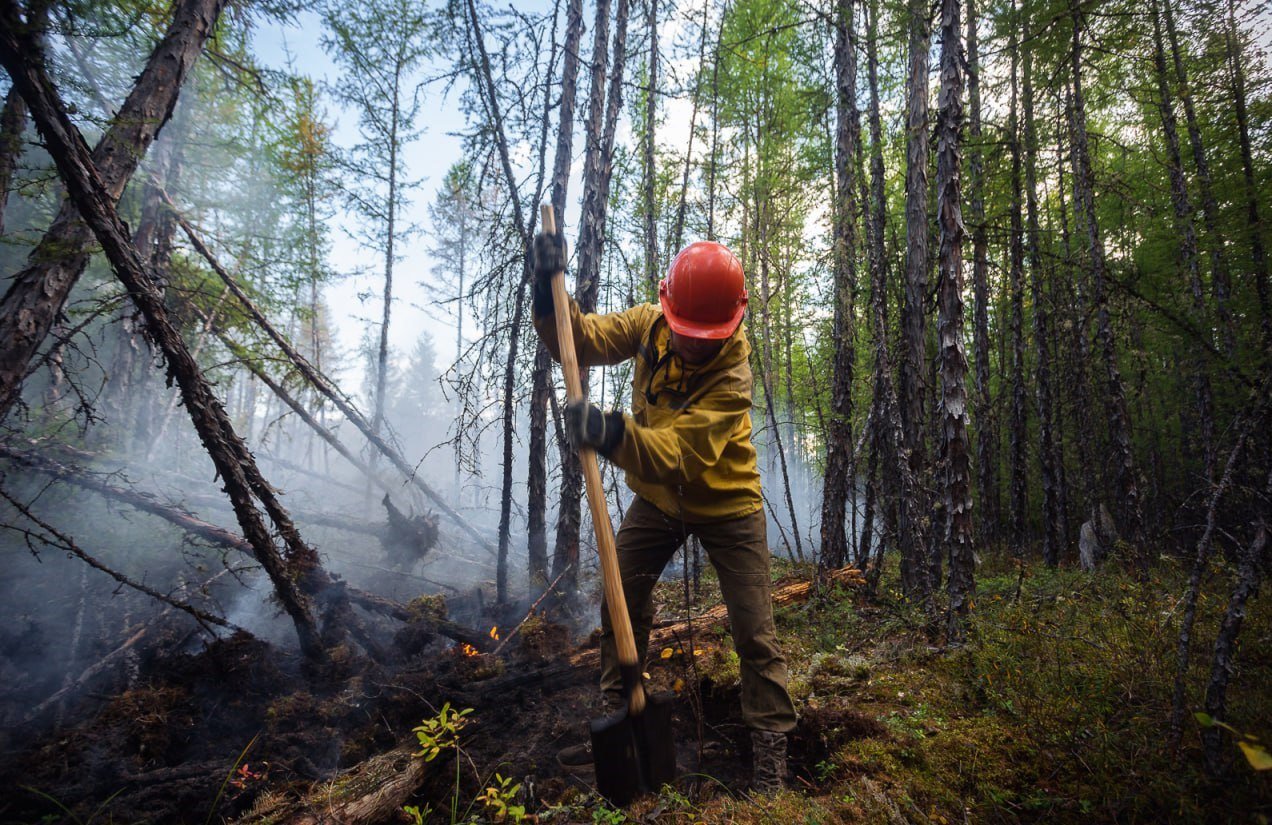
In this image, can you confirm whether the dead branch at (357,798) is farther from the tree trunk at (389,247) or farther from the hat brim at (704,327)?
the tree trunk at (389,247)

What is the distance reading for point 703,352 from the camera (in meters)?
2.92

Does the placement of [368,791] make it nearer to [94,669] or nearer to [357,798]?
[357,798]

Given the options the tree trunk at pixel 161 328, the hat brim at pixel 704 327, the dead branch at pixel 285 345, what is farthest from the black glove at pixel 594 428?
the dead branch at pixel 285 345

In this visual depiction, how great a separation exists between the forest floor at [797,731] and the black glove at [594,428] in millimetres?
1585

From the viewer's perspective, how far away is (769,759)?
2.70m

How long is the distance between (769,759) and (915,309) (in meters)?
4.42

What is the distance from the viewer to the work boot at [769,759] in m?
2.66

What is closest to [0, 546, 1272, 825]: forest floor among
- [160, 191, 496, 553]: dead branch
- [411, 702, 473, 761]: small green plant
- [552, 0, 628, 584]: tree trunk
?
[411, 702, 473, 761]: small green plant

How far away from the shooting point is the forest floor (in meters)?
2.03

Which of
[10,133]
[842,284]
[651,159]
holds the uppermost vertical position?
[651,159]

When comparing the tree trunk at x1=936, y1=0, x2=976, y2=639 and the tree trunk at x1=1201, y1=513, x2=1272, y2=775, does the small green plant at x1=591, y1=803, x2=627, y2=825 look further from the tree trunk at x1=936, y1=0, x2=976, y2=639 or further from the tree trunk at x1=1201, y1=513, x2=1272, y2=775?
the tree trunk at x1=936, y1=0, x2=976, y2=639

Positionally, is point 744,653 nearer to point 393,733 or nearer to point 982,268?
point 393,733

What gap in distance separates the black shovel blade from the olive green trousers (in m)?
0.42

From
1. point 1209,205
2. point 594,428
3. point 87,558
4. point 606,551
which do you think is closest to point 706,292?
point 594,428
